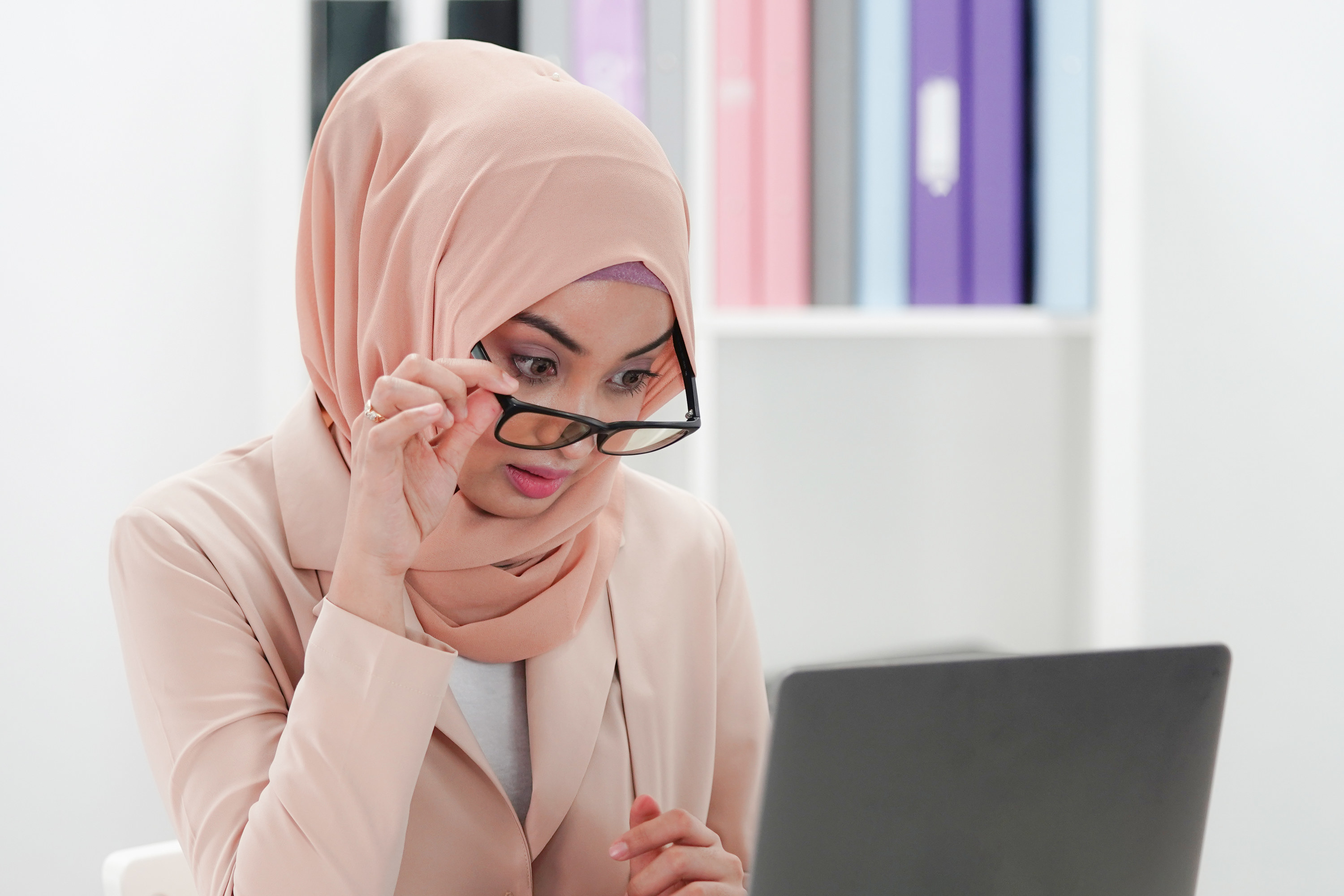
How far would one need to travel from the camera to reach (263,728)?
0.87 meters

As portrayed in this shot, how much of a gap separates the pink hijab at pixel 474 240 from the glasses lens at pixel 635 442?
5 centimetres

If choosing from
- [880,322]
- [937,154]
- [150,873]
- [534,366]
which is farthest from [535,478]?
[937,154]

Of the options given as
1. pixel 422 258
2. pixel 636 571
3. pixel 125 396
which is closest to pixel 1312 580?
pixel 636 571

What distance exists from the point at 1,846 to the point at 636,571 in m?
1.18

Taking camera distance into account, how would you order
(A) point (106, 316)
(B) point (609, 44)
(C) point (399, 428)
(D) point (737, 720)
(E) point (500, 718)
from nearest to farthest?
(C) point (399, 428), (E) point (500, 718), (D) point (737, 720), (B) point (609, 44), (A) point (106, 316)

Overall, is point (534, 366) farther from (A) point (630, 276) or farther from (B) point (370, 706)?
(B) point (370, 706)

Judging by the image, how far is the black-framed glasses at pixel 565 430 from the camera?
0.89 metres

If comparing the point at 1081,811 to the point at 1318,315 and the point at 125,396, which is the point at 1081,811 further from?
the point at 125,396

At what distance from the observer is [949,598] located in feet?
6.77

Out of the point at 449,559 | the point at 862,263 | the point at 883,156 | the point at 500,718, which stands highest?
the point at 883,156

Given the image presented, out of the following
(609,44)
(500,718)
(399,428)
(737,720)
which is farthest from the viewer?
(609,44)

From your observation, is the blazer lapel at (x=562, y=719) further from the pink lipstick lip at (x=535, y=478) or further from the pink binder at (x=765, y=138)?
the pink binder at (x=765, y=138)

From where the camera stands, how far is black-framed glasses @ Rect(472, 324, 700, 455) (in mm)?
893

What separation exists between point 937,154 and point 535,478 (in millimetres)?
927
